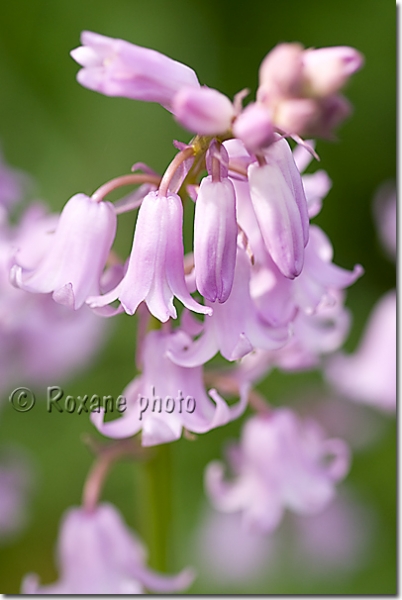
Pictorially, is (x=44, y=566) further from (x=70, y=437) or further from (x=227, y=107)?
(x=227, y=107)

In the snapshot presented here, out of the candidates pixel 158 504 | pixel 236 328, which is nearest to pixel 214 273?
pixel 236 328

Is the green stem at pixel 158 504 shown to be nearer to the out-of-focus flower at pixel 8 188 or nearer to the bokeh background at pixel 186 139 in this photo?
the out-of-focus flower at pixel 8 188

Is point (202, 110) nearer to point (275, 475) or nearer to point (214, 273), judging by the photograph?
point (214, 273)

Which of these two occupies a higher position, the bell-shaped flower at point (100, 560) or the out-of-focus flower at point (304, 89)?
the out-of-focus flower at point (304, 89)

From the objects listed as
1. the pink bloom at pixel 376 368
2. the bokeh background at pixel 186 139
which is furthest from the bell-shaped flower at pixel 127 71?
the bokeh background at pixel 186 139

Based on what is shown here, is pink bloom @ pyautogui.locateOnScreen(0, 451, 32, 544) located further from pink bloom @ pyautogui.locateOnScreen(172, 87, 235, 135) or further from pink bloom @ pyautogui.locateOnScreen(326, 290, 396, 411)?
pink bloom @ pyautogui.locateOnScreen(172, 87, 235, 135)

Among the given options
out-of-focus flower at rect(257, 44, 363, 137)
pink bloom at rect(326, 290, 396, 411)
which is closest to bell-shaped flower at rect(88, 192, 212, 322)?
out-of-focus flower at rect(257, 44, 363, 137)

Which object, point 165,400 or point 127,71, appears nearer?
point 127,71
